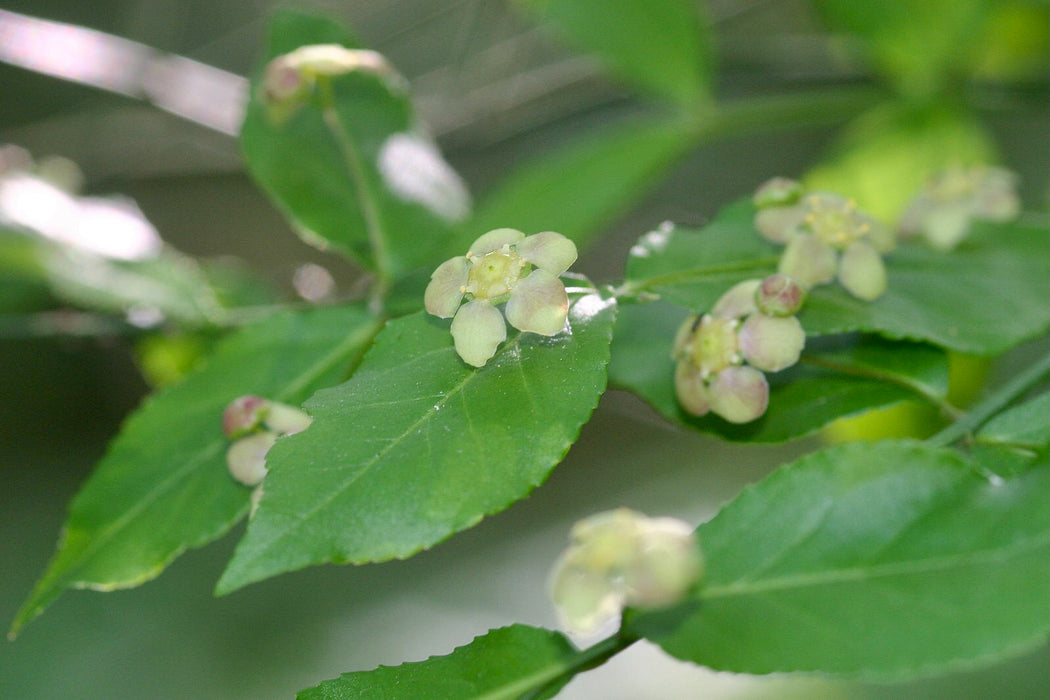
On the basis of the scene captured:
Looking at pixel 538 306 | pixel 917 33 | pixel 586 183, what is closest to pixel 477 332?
pixel 538 306

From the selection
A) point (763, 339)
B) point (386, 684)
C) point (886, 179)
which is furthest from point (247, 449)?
point (886, 179)

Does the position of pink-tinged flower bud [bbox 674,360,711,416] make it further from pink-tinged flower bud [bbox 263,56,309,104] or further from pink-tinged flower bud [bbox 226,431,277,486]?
pink-tinged flower bud [bbox 263,56,309,104]

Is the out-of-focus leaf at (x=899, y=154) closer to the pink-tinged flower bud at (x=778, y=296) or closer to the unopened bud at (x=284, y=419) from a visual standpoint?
the pink-tinged flower bud at (x=778, y=296)

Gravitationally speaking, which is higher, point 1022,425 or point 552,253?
point 552,253

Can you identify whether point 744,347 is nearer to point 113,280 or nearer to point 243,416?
point 243,416

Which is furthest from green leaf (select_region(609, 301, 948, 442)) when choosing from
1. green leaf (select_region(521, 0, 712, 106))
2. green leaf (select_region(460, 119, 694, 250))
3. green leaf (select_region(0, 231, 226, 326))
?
green leaf (select_region(521, 0, 712, 106))

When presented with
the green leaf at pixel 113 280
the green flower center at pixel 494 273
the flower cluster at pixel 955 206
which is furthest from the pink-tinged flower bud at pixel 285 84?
the flower cluster at pixel 955 206
